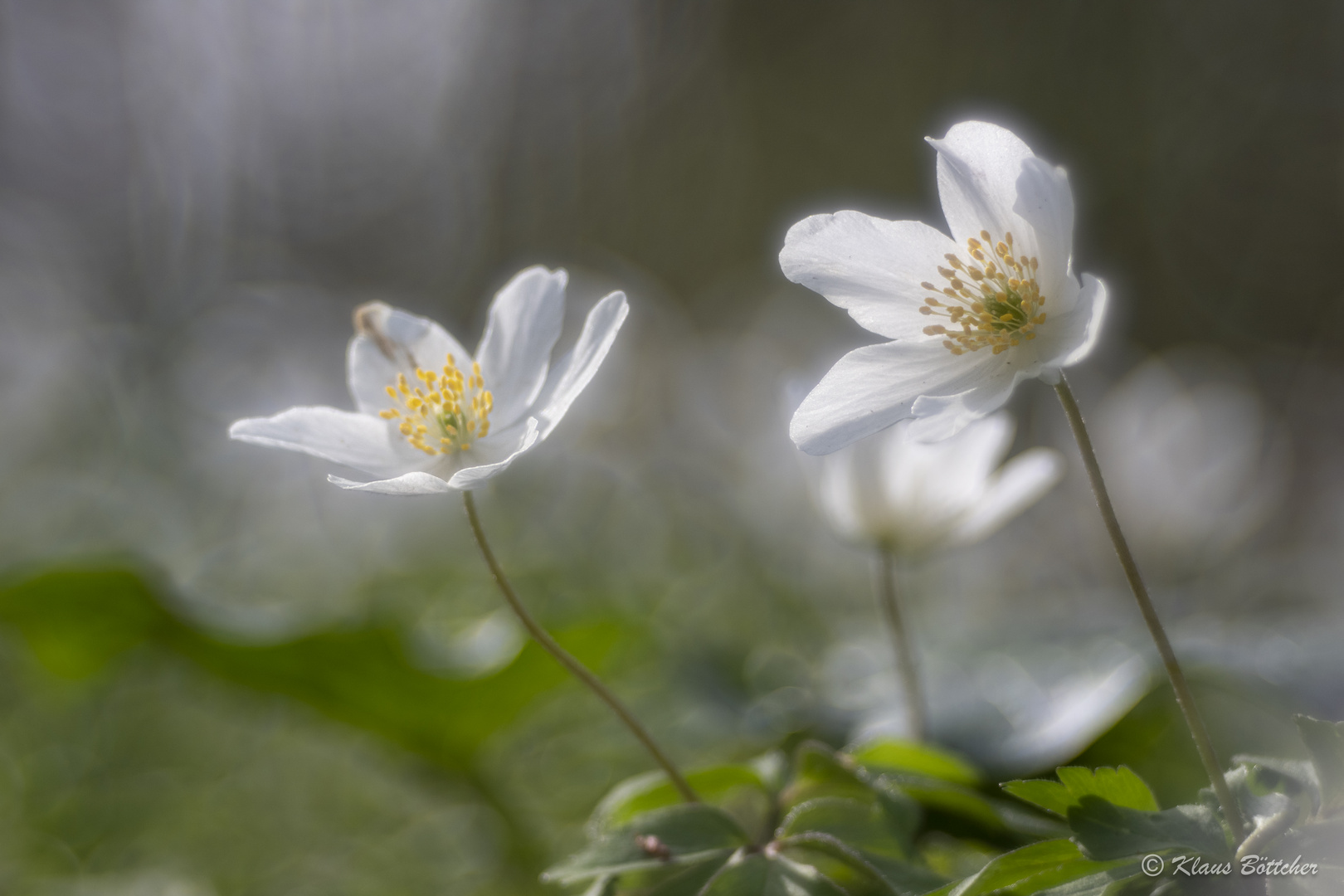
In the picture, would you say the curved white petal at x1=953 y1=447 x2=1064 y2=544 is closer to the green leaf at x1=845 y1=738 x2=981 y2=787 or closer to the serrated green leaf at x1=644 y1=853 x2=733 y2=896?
the green leaf at x1=845 y1=738 x2=981 y2=787

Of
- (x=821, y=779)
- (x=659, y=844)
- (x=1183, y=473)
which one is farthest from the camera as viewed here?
(x=1183, y=473)

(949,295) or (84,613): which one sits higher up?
(949,295)

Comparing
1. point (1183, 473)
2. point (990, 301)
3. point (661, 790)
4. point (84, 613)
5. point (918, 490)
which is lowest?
point (1183, 473)

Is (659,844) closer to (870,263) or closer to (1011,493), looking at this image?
(870,263)

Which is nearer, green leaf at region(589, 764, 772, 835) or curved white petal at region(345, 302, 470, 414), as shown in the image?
green leaf at region(589, 764, 772, 835)

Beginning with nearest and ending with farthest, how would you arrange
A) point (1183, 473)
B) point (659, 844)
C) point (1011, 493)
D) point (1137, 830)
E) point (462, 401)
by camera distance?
point (1137, 830)
point (659, 844)
point (462, 401)
point (1011, 493)
point (1183, 473)

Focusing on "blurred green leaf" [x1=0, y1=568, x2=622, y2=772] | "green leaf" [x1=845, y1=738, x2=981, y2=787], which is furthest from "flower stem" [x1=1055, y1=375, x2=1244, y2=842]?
"blurred green leaf" [x1=0, y1=568, x2=622, y2=772]

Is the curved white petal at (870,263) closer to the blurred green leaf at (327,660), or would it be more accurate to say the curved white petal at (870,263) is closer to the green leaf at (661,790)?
the green leaf at (661,790)

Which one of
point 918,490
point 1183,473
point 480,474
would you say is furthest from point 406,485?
point 1183,473
